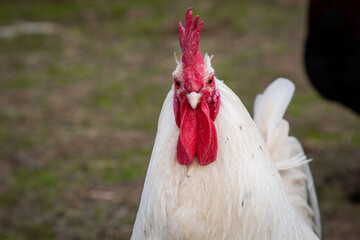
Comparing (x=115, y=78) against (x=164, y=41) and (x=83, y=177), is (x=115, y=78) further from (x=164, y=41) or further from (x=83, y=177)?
(x=83, y=177)

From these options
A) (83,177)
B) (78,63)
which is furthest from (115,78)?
(83,177)

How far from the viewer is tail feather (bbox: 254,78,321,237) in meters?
3.25

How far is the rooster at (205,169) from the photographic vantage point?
7.91 ft

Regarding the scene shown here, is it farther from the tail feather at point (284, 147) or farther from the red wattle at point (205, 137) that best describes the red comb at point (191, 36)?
the tail feather at point (284, 147)

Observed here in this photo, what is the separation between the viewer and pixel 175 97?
2.51 metres

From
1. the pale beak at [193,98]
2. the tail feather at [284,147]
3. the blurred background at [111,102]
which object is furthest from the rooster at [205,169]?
the blurred background at [111,102]

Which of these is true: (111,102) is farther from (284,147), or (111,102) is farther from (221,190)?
(221,190)

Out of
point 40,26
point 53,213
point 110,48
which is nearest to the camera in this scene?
point 53,213

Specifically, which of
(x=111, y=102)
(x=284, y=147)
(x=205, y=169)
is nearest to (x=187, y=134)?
(x=205, y=169)

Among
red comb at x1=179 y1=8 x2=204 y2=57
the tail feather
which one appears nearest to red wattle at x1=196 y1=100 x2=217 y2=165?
red comb at x1=179 y1=8 x2=204 y2=57

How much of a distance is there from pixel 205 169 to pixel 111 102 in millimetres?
4964

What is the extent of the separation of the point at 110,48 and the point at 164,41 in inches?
41.4

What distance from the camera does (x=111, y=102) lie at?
7.27 metres

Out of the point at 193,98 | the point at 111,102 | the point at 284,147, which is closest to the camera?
the point at 193,98
